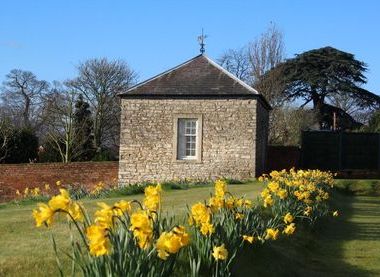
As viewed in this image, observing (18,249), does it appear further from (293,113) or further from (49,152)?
(293,113)

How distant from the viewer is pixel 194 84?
2695cm

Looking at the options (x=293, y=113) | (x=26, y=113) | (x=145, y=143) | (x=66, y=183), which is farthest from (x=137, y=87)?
(x=26, y=113)

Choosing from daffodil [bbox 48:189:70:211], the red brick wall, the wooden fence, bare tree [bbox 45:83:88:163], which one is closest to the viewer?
daffodil [bbox 48:189:70:211]

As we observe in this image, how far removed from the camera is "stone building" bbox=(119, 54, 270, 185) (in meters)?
26.2

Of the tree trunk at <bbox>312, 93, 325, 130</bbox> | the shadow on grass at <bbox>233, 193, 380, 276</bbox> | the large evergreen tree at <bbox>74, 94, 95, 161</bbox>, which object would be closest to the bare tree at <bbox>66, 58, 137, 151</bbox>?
the large evergreen tree at <bbox>74, 94, 95, 161</bbox>

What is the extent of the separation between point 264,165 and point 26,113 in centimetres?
3126

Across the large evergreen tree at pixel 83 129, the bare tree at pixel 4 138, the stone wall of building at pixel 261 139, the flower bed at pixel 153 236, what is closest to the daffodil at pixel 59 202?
the flower bed at pixel 153 236

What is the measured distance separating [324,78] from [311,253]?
1562 inches

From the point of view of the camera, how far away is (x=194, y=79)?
27188 mm

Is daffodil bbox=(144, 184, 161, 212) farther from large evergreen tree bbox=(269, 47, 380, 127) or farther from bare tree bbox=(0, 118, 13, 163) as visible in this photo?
large evergreen tree bbox=(269, 47, 380, 127)

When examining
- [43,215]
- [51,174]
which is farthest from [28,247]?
[51,174]

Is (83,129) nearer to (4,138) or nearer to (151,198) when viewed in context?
(4,138)

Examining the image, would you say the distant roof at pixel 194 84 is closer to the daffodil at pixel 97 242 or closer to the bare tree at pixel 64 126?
the bare tree at pixel 64 126

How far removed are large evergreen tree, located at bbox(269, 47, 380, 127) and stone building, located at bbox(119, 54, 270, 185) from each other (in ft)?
71.4
